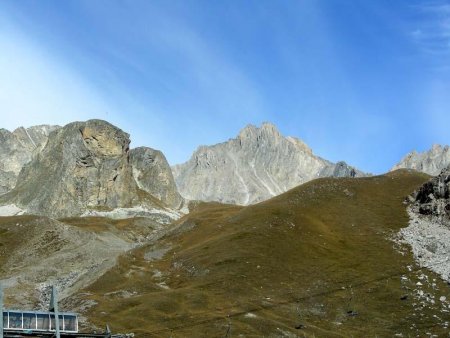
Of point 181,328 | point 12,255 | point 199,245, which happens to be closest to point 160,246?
point 199,245

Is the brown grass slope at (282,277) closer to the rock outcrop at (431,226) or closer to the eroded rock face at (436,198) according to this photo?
the rock outcrop at (431,226)

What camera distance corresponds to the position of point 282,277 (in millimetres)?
120188

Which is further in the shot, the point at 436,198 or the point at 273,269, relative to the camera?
the point at 436,198

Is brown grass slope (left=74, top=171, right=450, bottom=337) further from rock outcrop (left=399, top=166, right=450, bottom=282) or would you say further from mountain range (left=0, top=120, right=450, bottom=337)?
rock outcrop (left=399, top=166, right=450, bottom=282)

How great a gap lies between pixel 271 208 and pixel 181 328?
76147mm

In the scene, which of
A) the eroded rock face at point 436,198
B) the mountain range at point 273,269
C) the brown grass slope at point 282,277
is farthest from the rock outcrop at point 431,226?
the brown grass slope at point 282,277

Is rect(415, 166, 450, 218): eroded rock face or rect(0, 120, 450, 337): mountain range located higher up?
rect(415, 166, 450, 218): eroded rock face

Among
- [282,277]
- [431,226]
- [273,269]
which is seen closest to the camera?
[282,277]

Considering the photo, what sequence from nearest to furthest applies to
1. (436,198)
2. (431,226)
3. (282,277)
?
(282,277) → (431,226) → (436,198)

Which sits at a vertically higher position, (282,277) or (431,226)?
(431,226)

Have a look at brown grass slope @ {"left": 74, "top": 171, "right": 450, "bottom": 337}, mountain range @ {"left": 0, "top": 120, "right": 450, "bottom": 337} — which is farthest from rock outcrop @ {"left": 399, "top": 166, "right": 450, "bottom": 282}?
brown grass slope @ {"left": 74, "top": 171, "right": 450, "bottom": 337}

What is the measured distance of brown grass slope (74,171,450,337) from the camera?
309 ft

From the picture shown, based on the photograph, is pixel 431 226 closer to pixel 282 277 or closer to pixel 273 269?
pixel 273 269

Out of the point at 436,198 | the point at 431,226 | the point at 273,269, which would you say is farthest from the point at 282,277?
the point at 436,198
